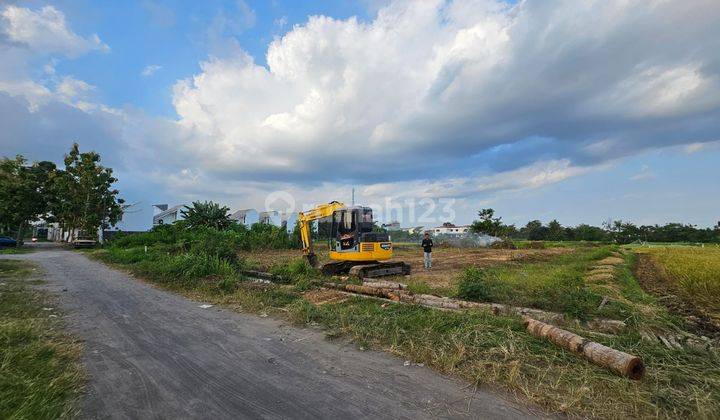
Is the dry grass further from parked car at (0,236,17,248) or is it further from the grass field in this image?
parked car at (0,236,17,248)

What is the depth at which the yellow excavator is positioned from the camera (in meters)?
12.4

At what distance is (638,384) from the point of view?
12.9 ft

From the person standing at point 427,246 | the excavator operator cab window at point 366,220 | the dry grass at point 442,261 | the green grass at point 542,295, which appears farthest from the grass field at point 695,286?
the excavator operator cab window at point 366,220

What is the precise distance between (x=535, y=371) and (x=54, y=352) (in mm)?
6320

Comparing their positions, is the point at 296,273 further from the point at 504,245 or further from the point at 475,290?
the point at 504,245

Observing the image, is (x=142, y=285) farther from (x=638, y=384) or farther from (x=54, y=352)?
(x=638, y=384)

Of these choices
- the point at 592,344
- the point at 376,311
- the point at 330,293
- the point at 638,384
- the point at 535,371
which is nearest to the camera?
the point at 638,384

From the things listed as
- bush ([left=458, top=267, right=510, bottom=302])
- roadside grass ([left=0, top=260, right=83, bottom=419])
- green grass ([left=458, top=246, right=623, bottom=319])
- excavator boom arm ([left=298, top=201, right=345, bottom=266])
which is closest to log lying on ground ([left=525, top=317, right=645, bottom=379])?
green grass ([left=458, top=246, right=623, bottom=319])

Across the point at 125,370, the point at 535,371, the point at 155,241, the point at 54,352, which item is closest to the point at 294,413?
the point at 125,370

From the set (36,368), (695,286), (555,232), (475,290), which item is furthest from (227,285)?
(555,232)

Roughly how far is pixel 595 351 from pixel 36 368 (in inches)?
266

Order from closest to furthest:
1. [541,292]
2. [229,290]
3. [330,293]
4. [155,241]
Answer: [541,292], [330,293], [229,290], [155,241]

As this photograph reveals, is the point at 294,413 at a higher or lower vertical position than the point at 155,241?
lower

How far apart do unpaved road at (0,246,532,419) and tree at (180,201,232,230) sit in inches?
1089
